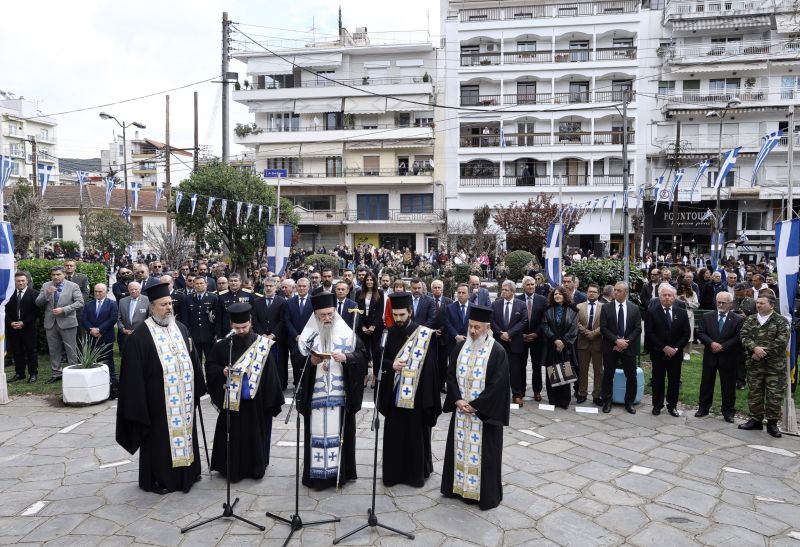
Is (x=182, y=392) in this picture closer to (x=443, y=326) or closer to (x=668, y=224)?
(x=443, y=326)

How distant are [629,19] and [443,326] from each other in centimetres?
3846

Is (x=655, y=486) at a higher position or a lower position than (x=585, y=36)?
lower

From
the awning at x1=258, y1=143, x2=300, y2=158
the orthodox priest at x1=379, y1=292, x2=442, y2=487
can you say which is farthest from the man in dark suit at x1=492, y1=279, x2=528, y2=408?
the awning at x1=258, y1=143, x2=300, y2=158

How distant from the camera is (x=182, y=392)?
5992 millimetres

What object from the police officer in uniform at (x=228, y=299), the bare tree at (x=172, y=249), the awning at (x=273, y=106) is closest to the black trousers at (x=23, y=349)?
the police officer in uniform at (x=228, y=299)

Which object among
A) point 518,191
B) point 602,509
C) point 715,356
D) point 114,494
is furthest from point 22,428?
point 518,191

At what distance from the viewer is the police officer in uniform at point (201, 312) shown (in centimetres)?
990

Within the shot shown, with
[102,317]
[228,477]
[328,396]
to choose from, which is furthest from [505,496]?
[102,317]

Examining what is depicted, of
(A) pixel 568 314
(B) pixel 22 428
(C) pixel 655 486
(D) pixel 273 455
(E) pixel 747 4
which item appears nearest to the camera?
(C) pixel 655 486

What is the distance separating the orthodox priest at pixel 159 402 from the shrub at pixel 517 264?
1942 cm

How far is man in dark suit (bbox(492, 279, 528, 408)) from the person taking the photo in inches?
353

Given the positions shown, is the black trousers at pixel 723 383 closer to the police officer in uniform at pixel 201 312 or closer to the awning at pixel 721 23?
the police officer in uniform at pixel 201 312

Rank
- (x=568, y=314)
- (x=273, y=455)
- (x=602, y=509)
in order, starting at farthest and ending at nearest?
1. (x=568, y=314)
2. (x=273, y=455)
3. (x=602, y=509)

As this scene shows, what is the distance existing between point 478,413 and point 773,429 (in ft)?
15.8
